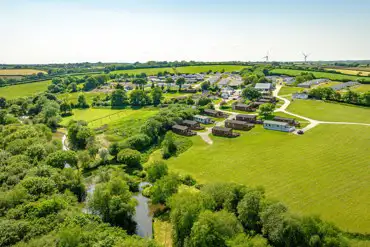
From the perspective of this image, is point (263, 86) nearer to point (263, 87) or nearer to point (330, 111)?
point (263, 87)

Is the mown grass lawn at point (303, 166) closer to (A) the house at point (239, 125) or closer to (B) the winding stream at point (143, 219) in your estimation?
(A) the house at point (239, 125)

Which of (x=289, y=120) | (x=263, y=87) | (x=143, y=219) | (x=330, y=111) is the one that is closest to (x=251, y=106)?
(x=289, y=120)

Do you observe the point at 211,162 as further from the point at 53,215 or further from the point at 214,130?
the point at 53,215

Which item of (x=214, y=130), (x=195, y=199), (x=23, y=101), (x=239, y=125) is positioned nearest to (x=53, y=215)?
(x=195, y=199)

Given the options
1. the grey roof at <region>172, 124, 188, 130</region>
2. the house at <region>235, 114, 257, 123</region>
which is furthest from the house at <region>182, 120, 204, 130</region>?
the house at <region>235, 114, 257, 123</region>

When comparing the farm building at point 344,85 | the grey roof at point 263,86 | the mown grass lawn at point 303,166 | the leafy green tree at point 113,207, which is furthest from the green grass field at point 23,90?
the farm building at point 344,85

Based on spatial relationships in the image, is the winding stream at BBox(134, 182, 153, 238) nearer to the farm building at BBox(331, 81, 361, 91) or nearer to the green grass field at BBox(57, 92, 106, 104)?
the green grass field at BBox(57, 92, 106, 104)
